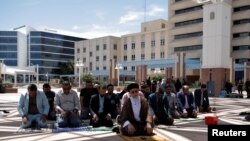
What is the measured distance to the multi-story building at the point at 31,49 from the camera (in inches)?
3895

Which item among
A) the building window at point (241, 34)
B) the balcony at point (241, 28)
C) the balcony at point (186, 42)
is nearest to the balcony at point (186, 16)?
the balcony at point (186, 42)

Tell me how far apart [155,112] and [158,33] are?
6618 cm

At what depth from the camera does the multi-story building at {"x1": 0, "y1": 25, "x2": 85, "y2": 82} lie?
98938mm

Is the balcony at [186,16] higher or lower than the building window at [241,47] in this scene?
higher

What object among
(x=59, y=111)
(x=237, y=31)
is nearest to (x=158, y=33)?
(x=237, y=31)

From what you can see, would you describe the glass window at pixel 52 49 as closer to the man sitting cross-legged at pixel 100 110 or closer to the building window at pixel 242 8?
the building window at pixel 242 8

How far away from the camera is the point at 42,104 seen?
8984mm

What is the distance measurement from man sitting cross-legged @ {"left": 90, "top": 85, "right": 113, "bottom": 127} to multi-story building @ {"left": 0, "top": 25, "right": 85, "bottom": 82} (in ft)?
294

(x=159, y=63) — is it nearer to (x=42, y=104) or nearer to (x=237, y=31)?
(x=237, y=31)

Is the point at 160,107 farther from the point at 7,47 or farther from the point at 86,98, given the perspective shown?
the point at 7,47

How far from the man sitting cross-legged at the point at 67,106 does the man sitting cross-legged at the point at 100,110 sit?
1.42ft

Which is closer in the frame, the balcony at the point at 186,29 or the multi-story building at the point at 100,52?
the balcony at the point at 186,29

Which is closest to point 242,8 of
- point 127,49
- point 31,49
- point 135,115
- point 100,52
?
point 127,49

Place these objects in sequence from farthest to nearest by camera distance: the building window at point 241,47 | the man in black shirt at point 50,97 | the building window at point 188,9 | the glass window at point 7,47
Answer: the glass window at point 7,47 < the building window at point 188,9 < the building window at point 241,47 < the man in black shirt at point 50,97
